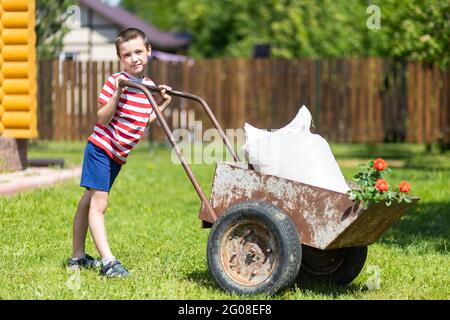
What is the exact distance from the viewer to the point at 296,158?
5.55 metres

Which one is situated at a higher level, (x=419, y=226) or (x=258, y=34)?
(x=258, y=34)

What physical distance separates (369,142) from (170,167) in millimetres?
6280

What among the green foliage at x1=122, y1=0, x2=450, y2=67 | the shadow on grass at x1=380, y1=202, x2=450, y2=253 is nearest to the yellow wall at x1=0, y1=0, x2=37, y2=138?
the shadow on grass at x1=380, y1=202, x2=450, y2=253

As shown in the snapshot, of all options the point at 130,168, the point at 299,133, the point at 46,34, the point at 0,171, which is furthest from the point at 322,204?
the point at 46,34

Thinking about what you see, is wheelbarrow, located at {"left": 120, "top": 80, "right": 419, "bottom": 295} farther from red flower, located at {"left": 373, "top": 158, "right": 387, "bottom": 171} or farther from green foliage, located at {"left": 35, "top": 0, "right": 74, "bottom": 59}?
green foliage, located at {"left": 35, "top": 0, "right": 74, "bottom": 59}

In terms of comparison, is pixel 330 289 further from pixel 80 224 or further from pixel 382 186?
pixel 80 224

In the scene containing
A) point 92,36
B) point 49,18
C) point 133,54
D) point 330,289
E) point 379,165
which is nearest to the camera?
point 379,165

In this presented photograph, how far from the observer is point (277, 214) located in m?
5.20

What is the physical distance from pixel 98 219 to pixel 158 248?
1.40 metres

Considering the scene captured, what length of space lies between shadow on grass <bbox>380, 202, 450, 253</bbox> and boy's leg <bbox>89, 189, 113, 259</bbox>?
2.81 metres

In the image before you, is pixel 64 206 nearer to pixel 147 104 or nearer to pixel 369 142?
pixel 147 104

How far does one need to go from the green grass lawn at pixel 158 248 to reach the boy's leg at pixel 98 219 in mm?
206

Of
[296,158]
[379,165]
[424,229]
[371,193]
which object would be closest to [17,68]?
[424,229]

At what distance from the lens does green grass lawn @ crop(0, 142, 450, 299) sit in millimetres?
5465
